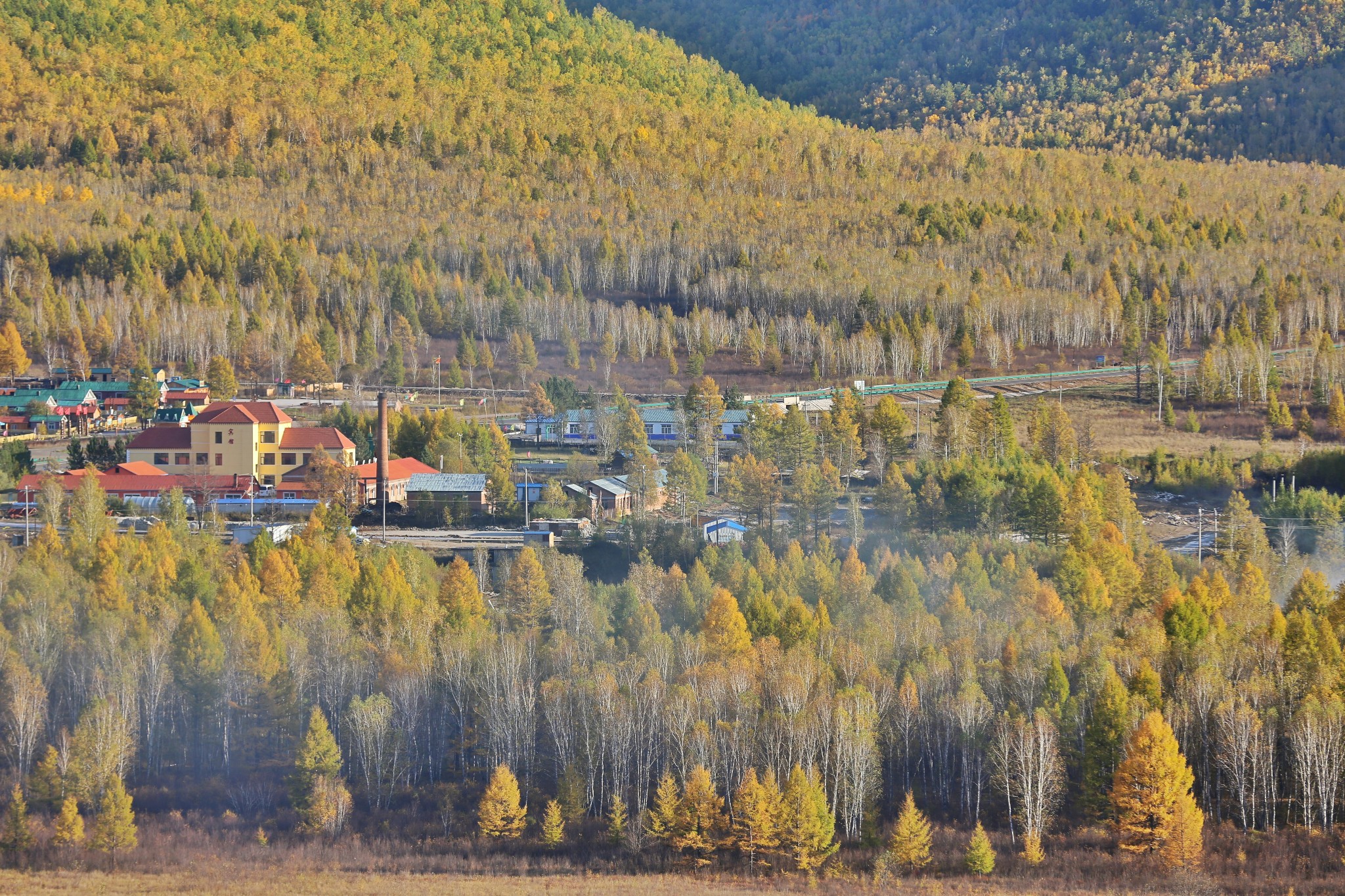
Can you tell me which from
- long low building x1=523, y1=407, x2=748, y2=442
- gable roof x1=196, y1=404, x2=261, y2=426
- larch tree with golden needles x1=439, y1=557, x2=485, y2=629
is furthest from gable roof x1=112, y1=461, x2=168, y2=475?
larch tree with golden needles x1=439, y1=557, x2=485, y2=629

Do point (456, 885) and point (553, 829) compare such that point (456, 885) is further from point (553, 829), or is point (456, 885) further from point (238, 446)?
point (238, 446)

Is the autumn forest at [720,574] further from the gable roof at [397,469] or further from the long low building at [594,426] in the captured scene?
the gable roof at [397,469]

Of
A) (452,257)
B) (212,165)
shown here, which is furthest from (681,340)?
(212,165)

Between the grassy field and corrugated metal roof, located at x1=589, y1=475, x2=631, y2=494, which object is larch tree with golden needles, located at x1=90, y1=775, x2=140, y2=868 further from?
corrugated metal roof, located at x1=589, y1=475, x2=631, y2=494

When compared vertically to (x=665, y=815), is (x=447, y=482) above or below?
above

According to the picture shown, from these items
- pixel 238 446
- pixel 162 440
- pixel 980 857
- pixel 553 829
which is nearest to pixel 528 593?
pixel 553 829

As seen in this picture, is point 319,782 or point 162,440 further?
point 162,440

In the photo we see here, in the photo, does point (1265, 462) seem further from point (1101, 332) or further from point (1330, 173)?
point (1330, 173)
